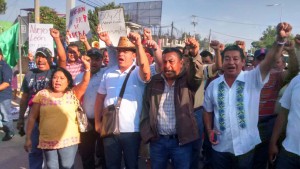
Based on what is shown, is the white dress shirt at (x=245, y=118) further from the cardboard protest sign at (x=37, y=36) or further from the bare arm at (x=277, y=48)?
the cardboard protest sign at (x=37, y=36)

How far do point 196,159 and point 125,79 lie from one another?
1460mm

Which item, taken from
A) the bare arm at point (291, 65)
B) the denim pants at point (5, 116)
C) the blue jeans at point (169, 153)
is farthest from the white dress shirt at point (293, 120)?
the denim pants at point (5, 116)

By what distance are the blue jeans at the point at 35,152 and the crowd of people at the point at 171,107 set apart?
1 cm

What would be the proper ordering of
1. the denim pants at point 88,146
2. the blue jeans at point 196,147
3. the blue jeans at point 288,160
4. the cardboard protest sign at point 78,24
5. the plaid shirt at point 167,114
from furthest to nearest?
the cardboard protest sign at point 78,24 → the denim pants at point 88,146 → the blue jeans at point 196,147 → the plaid shirt at point 167,114 → the blue jeans at point 288,160

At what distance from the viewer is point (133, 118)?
2.97 metres

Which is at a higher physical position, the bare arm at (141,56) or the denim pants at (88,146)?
the bare arm at (141,56)

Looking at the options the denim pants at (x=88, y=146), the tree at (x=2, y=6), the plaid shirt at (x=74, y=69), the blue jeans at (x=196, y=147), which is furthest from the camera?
the tree at (x=2, y=6)

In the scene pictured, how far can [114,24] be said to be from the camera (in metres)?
3.92

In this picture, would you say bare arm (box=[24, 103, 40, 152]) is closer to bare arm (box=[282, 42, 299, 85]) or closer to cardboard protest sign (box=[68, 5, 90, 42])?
cardboard protest sign (box=[68, 5, 90, 42])

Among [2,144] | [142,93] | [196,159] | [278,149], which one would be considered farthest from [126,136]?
[2,144]

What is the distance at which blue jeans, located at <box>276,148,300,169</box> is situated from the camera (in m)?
2.42

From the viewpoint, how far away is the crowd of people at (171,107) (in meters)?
2.56

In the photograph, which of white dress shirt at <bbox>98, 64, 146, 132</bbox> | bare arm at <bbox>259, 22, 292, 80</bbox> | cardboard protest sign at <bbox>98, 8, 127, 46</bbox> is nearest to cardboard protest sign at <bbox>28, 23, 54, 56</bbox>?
cardboard protest sign at <bbox>98, 8, 127, 46</bbox>

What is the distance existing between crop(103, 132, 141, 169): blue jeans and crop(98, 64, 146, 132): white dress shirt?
0.09 metres
